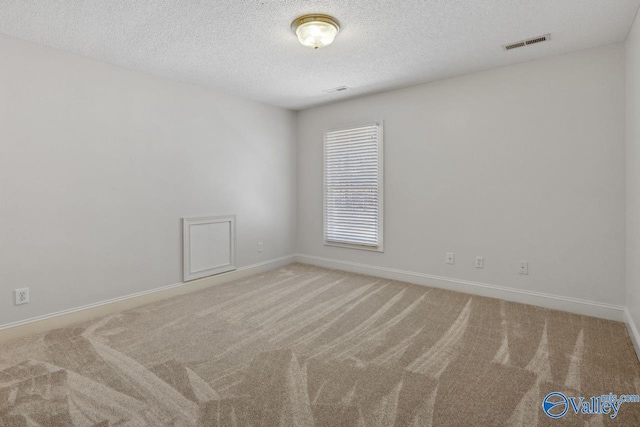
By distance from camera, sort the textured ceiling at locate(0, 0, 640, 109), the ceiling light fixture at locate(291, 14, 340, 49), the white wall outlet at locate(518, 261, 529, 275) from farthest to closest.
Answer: the white wall outlet at locate(518, 261, 529, 275)
the ceiling light fixture at locate(291, 14, 340, 49)
the textured ceiling at locate(0, 0, 640, 109)

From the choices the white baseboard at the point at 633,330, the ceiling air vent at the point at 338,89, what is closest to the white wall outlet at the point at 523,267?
the white baseboard at the point at 633,330

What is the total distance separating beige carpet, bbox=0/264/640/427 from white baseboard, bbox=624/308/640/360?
0.05 meters

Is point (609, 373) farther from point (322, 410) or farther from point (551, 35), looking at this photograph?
point (551, 35)

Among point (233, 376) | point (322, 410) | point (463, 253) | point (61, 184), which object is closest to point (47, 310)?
point (61, 184)

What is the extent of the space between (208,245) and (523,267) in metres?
3.55

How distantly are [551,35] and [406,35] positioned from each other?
48.1 inches

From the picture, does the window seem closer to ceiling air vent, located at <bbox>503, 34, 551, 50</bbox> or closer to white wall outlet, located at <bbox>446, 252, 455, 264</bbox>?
white wall outlet, located at <bbox>446, 252, 455, 264</bbox>

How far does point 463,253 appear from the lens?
12.4 ft

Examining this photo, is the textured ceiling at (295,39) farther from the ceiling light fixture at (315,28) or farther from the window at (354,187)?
the window at (354,187)

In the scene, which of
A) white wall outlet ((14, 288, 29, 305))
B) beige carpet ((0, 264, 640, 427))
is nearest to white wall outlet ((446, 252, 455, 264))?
beige carpet ((0, 264, 640, 427))

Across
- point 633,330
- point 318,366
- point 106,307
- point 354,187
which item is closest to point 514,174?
point 633,330

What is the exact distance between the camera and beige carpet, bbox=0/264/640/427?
68.1 inches

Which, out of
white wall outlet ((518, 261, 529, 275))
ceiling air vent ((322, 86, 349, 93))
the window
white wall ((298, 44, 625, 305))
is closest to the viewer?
white wall ((298, 44, 625, 305))

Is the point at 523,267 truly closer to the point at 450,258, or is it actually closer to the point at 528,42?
the point at 450,258
